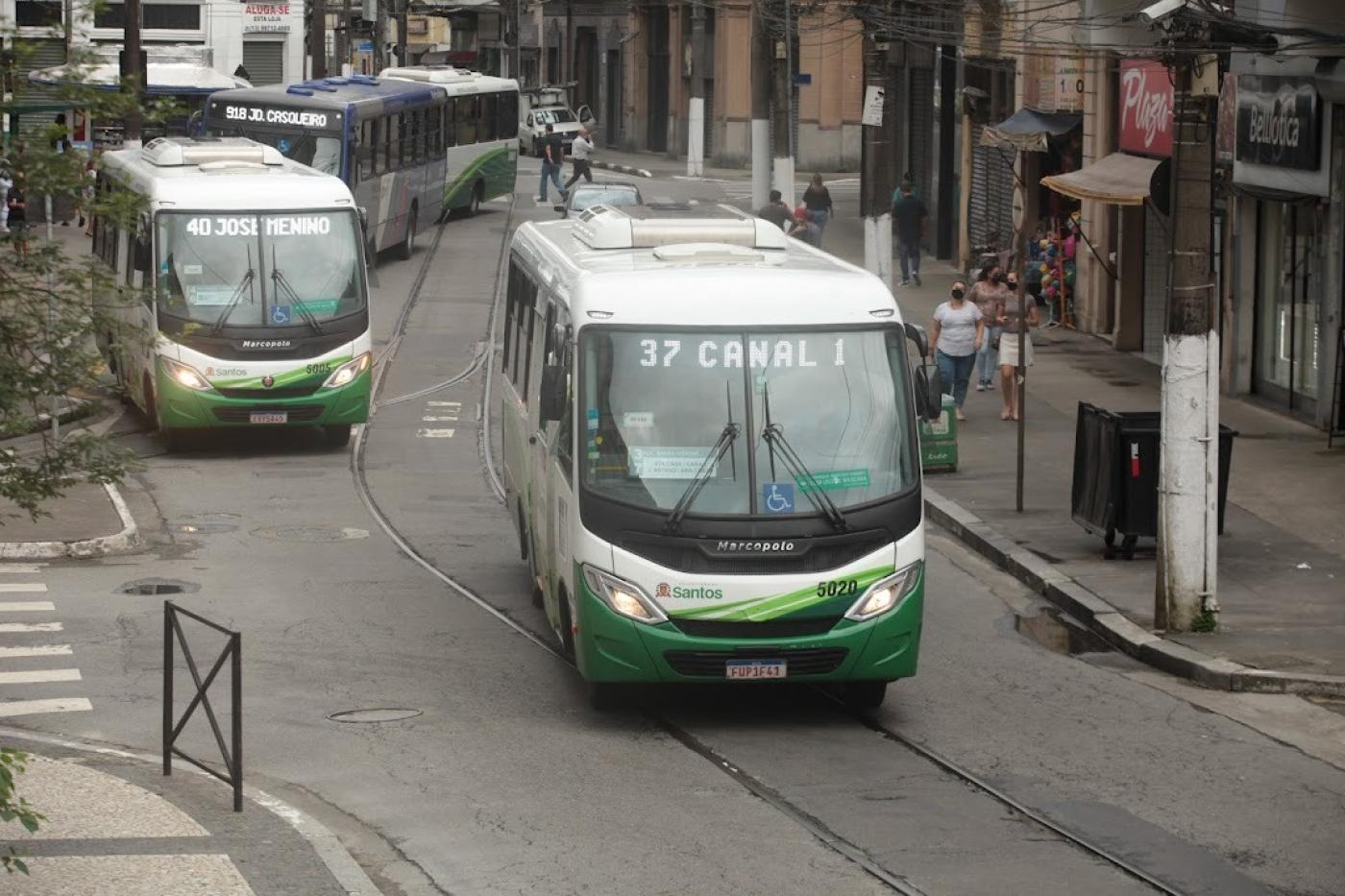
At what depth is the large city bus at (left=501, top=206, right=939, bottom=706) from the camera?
12305 mm

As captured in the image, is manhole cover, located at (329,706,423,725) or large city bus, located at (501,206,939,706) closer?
large city bus, located at (501,206,939,706)

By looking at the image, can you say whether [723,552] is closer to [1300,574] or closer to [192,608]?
[192,608]

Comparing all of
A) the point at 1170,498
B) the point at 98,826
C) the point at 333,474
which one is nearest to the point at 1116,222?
the point at 333,474

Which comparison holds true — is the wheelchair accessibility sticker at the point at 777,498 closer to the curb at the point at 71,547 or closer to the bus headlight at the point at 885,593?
the bus headlight at the point at 885,593

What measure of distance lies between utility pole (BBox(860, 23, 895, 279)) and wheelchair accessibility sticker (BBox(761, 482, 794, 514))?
1682 centimetres

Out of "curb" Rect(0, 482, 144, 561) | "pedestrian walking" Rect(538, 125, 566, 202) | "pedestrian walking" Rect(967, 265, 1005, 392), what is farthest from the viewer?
"pedestrian walking" Rect(538, 125, 566, 202)

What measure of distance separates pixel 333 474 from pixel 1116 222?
48.0ft

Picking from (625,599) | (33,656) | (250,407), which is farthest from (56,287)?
(250,407)

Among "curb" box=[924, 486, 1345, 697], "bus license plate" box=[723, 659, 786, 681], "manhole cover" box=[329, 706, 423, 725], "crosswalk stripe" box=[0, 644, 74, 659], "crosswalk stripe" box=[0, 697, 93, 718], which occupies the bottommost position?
"crosswalk stripe" box=[0, 697, 93, 718]

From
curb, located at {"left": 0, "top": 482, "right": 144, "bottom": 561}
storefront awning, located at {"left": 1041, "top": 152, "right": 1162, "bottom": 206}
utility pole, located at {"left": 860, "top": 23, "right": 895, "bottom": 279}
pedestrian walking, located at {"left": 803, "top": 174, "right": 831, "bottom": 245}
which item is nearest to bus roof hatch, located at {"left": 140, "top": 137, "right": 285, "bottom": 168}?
curb, located at {"left": 0, "top": 482, "right": 144, "bottom": 561}

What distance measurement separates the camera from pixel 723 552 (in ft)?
40.1

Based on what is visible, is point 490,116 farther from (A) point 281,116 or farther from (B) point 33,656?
(B) point 33,656

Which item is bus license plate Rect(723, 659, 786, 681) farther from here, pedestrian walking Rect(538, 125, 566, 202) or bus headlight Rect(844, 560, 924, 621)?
pedestrian walking Rect(538, 125, 566, 202)

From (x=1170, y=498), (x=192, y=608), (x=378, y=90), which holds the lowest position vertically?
(x=192, y=608)
